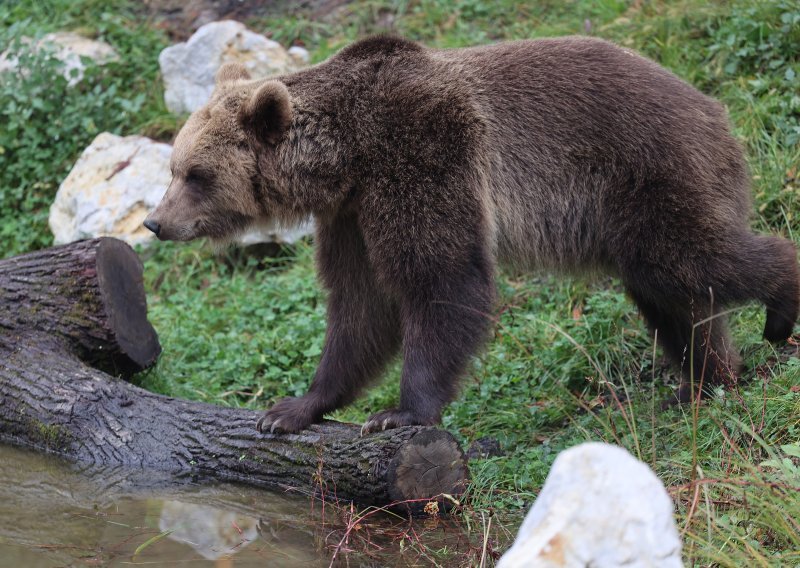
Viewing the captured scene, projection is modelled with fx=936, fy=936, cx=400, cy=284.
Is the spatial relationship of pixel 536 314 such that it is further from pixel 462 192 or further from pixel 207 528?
pixel 207 528

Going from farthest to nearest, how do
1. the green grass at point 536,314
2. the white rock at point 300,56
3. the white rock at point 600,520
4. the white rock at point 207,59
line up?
the white rock at point 300,56, the white rock at point 207,59, the green grass at point 536,314, the white rock at point 600,520

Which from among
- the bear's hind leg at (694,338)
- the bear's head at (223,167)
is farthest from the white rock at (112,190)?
the bear's hind leg at (694,338)

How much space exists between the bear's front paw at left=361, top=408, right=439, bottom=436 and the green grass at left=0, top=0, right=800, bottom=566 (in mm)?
421

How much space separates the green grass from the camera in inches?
165

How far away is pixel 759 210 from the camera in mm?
6652

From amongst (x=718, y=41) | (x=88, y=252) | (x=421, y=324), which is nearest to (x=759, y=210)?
(x=718, y=41)

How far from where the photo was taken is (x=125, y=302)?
613 centimetres

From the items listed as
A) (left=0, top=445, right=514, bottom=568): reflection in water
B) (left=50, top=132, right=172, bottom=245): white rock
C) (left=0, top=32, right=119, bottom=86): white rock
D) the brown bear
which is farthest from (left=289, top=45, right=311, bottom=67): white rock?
(left=0, top=445, right=514, bottom=568): reflection in water

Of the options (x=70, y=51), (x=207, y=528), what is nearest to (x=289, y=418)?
(x=207, y=528)

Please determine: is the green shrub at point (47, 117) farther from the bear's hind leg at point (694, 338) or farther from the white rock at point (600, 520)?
the white rock at point (600, 520)

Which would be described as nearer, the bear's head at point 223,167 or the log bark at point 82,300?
the bear's head at point 223,167

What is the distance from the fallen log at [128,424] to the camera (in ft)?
15.0

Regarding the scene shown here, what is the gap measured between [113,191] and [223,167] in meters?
4.17

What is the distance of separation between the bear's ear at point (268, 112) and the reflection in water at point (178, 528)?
78.0 inches
